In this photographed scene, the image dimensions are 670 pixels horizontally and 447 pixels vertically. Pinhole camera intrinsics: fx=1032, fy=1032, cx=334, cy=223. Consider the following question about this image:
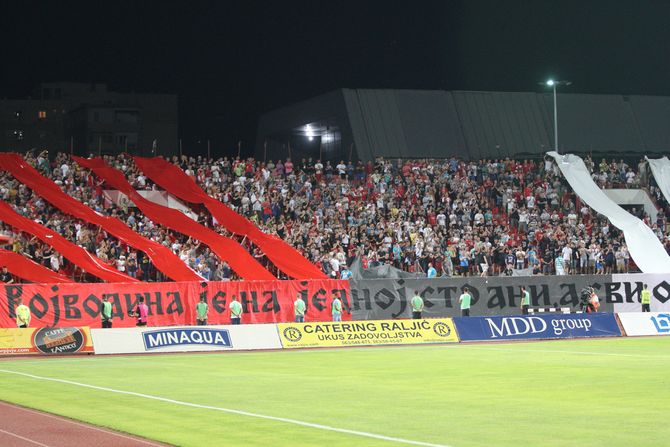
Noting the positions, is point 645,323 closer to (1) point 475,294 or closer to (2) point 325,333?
(1) point 475,294

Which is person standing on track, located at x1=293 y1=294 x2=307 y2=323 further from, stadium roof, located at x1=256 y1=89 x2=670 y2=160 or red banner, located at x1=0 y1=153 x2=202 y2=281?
stadium roof, located at x1=256 y1=89 x2=670 y2=160

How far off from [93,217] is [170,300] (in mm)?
7834

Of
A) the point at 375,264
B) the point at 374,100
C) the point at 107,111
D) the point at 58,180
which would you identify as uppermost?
the point at 107,111

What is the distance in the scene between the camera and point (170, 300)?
40.6 m

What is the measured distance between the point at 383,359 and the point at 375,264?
14512mm

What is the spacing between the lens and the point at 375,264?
46.3 meters

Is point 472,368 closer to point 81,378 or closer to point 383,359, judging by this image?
point 383,359

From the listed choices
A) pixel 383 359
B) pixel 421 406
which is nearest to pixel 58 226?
pixel 383 359

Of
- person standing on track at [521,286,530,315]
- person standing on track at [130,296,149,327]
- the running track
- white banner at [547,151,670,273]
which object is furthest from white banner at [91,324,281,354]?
white banner at [547,151,670,273]

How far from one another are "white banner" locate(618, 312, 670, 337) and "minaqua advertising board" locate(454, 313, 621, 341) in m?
0.44

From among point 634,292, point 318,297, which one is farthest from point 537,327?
point 318,297

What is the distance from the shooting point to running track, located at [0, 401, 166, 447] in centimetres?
1454

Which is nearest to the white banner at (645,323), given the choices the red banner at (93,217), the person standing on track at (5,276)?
the red banner at (93,217)

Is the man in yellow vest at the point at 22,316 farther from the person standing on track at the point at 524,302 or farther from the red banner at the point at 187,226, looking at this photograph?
the person standing on track at the point at 524,302
